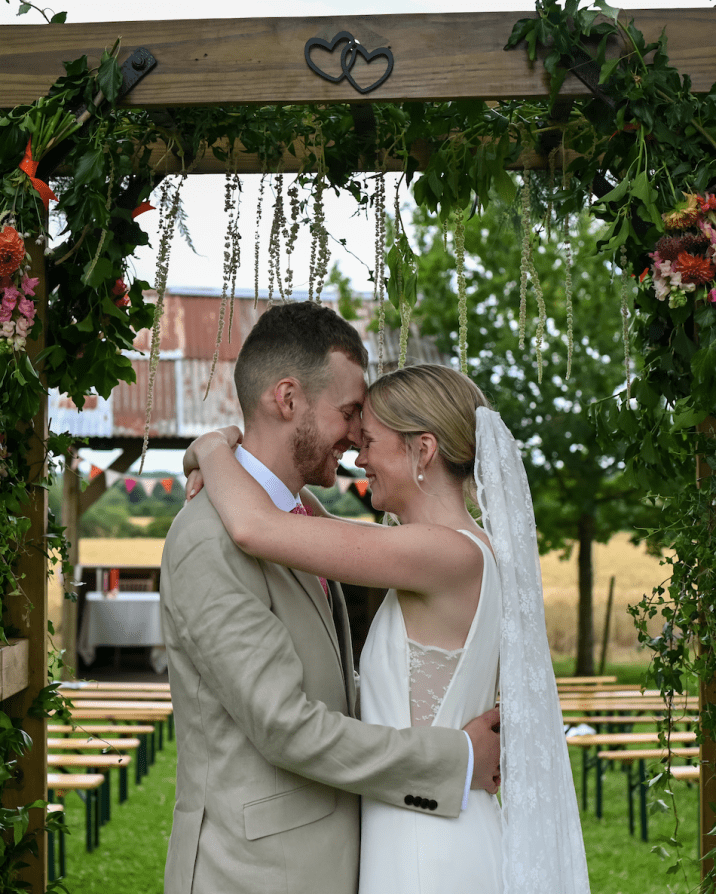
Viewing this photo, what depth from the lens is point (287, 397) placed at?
2018 millimetres

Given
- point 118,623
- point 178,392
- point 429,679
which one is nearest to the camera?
point 429,679

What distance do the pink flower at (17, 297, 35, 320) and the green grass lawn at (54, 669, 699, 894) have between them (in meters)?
3.79

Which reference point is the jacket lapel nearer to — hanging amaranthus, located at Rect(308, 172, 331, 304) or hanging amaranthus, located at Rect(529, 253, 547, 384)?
hanging amaranthus, located at Rect(529, 253, 547, 384)

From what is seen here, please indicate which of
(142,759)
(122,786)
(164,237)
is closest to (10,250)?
(164,237)

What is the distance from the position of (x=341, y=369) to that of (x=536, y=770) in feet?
3.11

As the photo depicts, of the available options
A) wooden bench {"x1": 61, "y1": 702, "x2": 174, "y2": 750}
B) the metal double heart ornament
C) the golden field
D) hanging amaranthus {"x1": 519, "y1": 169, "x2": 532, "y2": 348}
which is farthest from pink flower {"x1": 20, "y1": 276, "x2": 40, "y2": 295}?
the golden field

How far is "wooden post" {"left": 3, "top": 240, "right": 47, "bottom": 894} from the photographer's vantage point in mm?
2361

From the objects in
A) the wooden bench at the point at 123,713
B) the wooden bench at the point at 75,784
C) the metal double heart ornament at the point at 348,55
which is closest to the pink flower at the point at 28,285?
the metal double heart ornament at the point at 348,55

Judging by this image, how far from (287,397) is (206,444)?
0.74ft

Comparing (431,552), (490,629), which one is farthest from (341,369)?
(490,629)

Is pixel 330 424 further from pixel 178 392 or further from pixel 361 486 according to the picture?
pixel 178 392

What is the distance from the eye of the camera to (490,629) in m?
1.95

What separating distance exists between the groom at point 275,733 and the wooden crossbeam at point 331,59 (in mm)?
664

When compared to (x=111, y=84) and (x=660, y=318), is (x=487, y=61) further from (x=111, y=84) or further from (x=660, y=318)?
(x=111, y=84)
